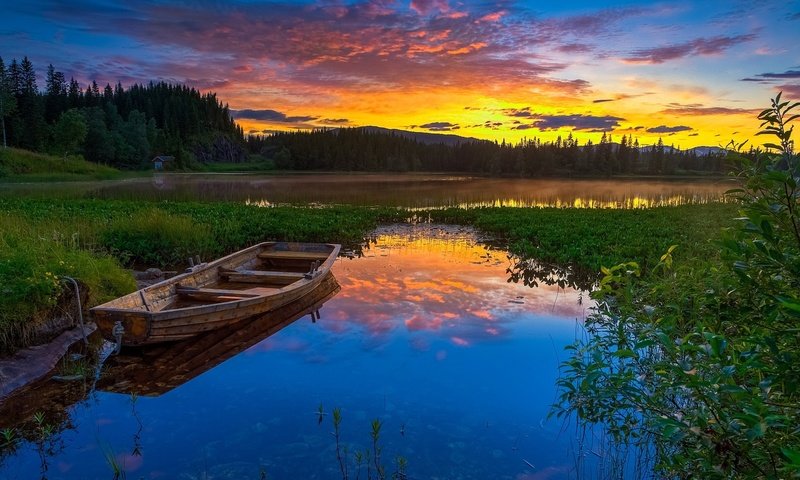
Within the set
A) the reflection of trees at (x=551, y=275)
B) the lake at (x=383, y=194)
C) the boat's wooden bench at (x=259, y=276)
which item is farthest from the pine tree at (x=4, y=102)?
the reflection of trees at (x=551, y=275)

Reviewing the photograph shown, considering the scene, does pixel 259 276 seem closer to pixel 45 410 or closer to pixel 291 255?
pixel 291 255

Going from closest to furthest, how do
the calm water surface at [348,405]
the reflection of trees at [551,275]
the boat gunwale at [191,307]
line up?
the calm water surface at [348,405], the boat gunwale at [191,307], the reflection of trees at [551,275]

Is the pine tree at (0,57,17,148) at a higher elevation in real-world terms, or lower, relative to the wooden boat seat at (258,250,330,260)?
higher

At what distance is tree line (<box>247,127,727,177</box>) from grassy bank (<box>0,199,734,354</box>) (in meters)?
95.4

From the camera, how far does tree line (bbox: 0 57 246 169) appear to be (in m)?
70.8

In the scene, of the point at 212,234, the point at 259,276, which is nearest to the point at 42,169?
the point at 212,234

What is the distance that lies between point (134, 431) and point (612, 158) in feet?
430

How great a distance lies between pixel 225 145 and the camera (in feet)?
465

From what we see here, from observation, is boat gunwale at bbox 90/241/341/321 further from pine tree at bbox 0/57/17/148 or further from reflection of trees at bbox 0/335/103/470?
pine tree at bbox 0/57/17/148

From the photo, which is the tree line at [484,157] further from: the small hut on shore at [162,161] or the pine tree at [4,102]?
the pine tree at [4,102]

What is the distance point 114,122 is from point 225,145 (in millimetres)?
46597

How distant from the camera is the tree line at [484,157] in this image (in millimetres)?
121938

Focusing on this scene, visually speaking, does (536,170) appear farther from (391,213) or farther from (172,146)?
(391,213)

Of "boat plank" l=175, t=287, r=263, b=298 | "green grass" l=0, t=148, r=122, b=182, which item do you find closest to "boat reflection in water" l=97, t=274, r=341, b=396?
"boat plank" l=175, t=287, r=263, b=298
